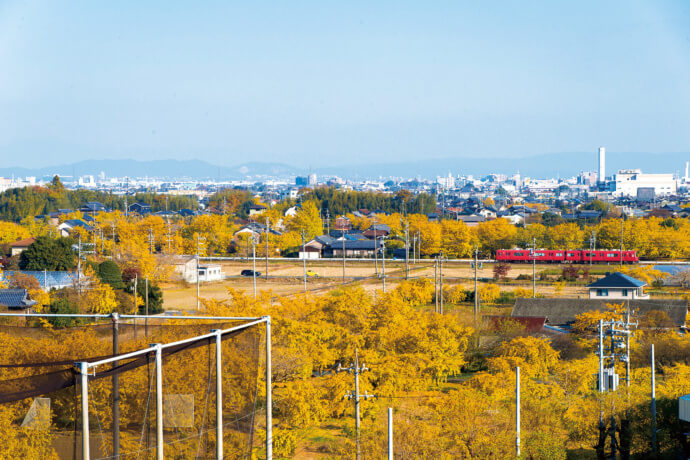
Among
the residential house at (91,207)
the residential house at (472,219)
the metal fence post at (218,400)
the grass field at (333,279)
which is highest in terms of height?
the metal fence post at (218,400)

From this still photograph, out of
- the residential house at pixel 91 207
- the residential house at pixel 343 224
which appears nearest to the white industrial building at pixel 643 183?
the residential house at pixel 343 224

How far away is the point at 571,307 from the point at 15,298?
45.9ft

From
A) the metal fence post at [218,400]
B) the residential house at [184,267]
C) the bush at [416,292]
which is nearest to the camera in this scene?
the metal fence post at [218,400]

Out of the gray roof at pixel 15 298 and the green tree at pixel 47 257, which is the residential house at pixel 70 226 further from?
the gray roof at pixel 15 298

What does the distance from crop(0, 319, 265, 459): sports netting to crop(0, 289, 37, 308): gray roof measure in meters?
12.4

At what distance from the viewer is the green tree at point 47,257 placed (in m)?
27.5

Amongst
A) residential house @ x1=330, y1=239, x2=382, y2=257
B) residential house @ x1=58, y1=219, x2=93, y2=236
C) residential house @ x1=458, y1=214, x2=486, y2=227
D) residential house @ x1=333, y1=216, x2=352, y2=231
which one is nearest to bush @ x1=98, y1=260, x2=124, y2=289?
residential house @ x1=330, y1=239, x2=382, y2=257

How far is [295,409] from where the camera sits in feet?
33.4

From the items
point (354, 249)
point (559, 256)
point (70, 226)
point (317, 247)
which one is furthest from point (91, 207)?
point (559, 256)

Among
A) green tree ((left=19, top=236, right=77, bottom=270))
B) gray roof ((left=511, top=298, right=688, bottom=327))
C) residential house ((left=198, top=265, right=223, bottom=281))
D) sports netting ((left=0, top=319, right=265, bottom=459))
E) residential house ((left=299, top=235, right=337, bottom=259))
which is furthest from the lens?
residential house ((left=299, top=235, right=337, bottom=259))

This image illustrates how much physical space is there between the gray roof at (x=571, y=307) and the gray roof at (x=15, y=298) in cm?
1218

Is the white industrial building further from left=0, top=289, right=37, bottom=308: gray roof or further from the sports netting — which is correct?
the sports netting

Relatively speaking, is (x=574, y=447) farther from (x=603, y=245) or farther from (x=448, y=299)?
(x=603, y=245)

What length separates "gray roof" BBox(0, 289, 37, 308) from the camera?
17.7 meters
